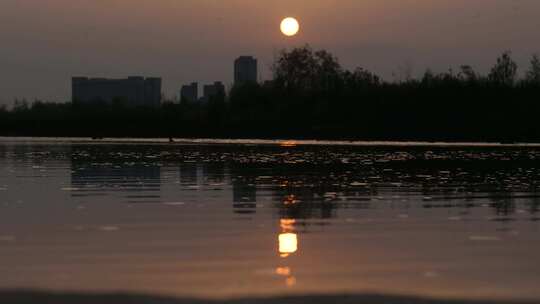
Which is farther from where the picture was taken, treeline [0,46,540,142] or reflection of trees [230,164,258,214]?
treeline [0,46,540,142]

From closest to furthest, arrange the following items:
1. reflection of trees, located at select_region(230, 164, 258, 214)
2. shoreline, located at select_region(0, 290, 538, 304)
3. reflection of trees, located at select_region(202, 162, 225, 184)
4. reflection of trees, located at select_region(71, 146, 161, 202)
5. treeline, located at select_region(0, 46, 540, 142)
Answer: shoreline, located at select_region(0, 290, 538, 304) < reflection of trees, located at select_region(230, 164, 258, 214) < reflection of trees, located at select_region(71, 146, 161, 202) < reflection of trees, located at select_region(202, 162, 225, 184) < treeline, located at select_region(0, 46, 540, 142)

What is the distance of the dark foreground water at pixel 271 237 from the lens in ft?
36.2

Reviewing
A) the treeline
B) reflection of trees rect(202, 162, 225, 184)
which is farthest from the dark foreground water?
the treeline

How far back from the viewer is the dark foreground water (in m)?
11.0

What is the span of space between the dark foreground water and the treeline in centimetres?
7429

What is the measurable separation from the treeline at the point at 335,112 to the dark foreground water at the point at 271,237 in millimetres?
74291

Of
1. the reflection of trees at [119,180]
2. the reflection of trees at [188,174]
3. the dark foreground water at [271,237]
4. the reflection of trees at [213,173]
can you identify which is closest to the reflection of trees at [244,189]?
the dark foreground water at [271,237]

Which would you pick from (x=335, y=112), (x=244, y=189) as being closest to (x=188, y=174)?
(x=244, y=189)

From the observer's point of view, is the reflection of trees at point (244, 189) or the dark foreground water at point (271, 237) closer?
the dark foreground water at point (271, 237)

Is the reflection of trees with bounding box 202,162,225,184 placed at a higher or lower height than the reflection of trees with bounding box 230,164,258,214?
higher

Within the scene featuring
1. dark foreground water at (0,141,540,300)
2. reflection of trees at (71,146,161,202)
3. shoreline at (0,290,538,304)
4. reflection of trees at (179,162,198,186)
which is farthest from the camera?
reflection of trees at (179,162,198,186)

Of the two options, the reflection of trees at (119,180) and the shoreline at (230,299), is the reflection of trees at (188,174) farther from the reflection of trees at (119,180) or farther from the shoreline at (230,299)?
the shoreline at (230,299)

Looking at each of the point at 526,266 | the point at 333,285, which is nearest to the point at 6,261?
the point at 333,285

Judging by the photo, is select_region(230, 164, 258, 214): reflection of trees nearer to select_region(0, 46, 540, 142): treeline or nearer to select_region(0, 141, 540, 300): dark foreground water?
select_region(0, 141, 540, 300): dark foreground water
